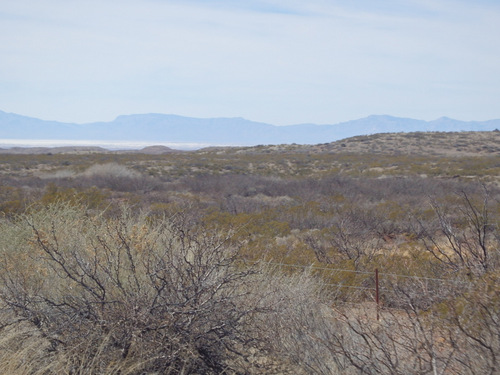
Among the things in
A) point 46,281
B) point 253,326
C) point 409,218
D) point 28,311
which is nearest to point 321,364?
point 253,326

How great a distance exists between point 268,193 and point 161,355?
22.2 m

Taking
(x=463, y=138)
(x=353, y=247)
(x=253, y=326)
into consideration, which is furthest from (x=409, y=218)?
(x=463, y=138)

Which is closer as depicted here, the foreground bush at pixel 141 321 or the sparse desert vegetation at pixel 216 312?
the sparse desert vegetation at pixel 216 312

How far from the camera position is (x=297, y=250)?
11531 mm

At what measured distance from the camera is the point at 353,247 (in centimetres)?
1167

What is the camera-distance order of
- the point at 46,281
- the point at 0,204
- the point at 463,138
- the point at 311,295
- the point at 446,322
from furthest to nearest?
1. the point at 463,138
2. the point at 0,204
3. the point at 311,295
4. the point at 46,281
5. the point at 446,322

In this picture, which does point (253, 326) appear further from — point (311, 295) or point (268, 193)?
Answer: point (268, 193)

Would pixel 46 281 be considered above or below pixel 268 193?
above

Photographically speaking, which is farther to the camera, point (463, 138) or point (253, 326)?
point (463, 138)

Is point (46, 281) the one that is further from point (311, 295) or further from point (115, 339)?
point (311, 295)

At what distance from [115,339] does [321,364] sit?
198cm

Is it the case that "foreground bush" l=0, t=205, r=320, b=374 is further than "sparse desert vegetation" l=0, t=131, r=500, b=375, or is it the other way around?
"foreground bush" l=0, t=205, r=320, b=374

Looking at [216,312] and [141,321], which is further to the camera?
[216,312]

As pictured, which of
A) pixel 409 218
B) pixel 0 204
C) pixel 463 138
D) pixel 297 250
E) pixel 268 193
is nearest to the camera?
pixel 297 250
